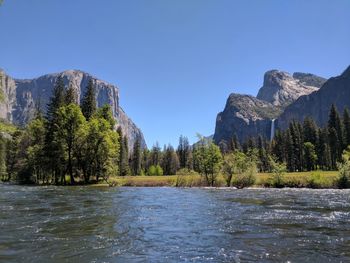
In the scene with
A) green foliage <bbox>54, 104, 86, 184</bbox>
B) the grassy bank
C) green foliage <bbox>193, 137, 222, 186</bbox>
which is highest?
green foliage <bbox>54, 104, 86, 184</bbox>

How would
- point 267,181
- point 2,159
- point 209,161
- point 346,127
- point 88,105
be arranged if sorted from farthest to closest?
1. point 346,127
2. point 2,159
3. point 88,105
4. point 209,161
5. point 267,181

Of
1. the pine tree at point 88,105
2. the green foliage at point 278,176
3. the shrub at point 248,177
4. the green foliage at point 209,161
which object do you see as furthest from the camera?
the pine tree at point 88,105

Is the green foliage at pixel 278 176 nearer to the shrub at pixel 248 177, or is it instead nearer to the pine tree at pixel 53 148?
the shrub at pixel 248 177

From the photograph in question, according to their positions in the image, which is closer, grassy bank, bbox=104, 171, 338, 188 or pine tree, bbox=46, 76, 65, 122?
grassy bank, bbox=104, 171, 338, 188

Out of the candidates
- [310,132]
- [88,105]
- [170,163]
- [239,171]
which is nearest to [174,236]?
[239,171]

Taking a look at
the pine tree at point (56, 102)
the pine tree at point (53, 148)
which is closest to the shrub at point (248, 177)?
the pine tree at point (53, 148)

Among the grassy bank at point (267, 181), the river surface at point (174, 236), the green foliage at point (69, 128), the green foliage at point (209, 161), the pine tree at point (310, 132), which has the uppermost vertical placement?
the pine tree at point (310, 132)

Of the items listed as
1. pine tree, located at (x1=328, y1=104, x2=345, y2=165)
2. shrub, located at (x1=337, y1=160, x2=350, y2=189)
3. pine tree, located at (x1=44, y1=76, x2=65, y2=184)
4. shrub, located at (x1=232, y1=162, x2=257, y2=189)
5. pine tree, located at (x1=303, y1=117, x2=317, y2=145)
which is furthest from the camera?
pine tree, located at (x1=303, y1=117, x2=317, y2=145)

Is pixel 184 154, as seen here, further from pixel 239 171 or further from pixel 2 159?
pixel 239 171

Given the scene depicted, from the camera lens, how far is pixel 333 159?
4985 inches

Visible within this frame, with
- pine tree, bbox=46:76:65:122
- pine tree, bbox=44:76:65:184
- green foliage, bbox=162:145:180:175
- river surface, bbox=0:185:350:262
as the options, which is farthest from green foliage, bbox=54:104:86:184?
green foliage, bbox=162:145:180:175

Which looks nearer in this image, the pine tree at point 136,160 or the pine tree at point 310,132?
the pine tree at point 310,132

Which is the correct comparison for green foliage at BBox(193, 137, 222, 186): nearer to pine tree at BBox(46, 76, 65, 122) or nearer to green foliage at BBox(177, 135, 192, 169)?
pine tree at BBox(46, 76, 65, 122)

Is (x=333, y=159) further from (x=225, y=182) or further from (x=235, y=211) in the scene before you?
(x=235, y=211)
